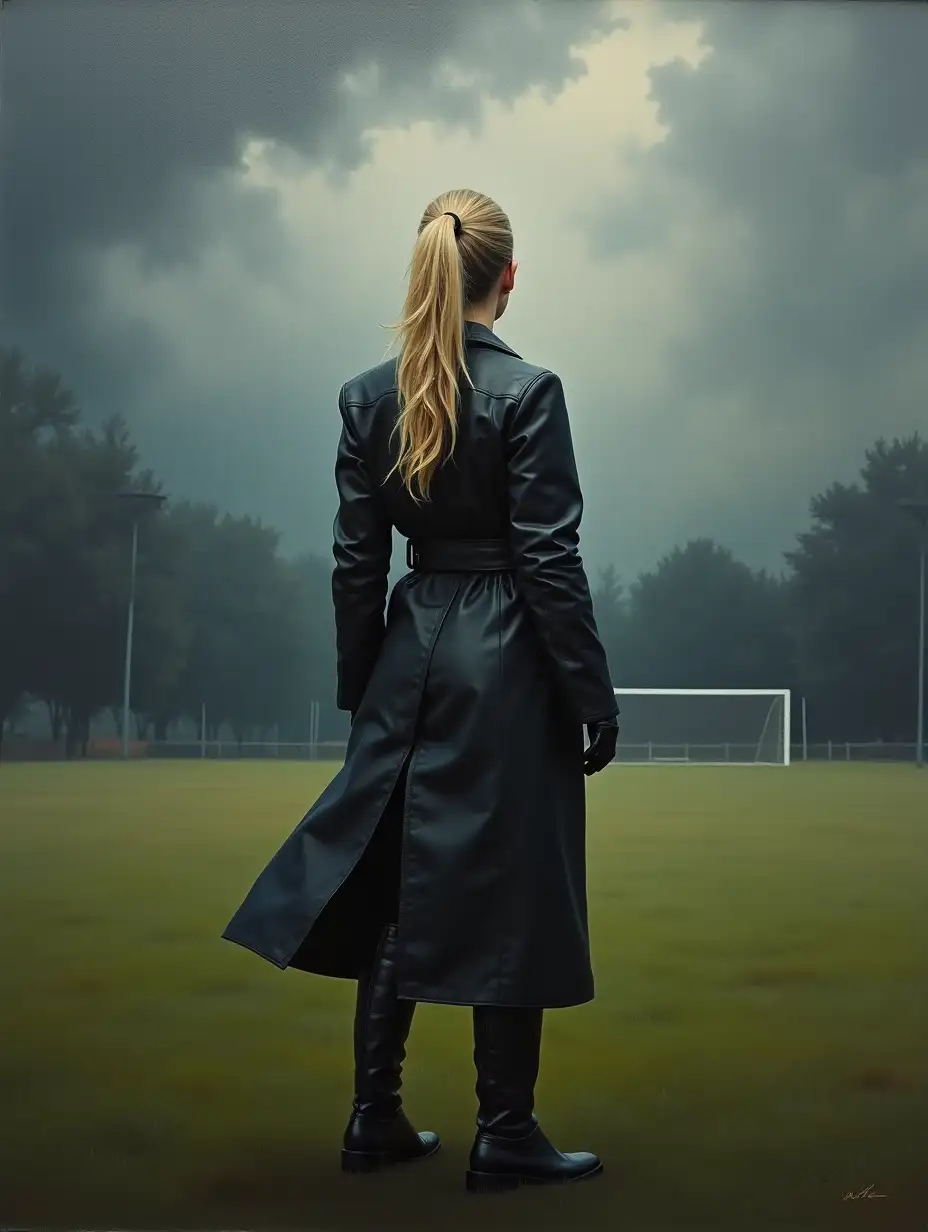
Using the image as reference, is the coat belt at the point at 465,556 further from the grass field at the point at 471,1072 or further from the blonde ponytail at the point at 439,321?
the grass field at the point at 471,1072

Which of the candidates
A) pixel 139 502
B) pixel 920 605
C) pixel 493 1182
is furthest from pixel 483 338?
pixel 139 502

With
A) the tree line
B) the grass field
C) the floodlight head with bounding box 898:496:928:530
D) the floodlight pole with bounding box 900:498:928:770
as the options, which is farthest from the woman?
the floodlight head with bounding box 898:496:928:530

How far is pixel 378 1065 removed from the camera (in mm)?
2510

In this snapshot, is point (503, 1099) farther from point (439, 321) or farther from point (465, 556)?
point (439, 321)

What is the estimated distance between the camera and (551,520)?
242 centimetres

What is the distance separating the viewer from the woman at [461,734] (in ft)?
7.93

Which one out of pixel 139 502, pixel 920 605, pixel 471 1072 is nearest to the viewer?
pixel 471 1072

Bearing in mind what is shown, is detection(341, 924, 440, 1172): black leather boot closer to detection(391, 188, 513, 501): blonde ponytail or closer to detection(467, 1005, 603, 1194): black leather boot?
detection(467, 1005, 603, 1194): black leather boot

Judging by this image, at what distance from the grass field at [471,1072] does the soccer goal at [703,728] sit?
15.6 m

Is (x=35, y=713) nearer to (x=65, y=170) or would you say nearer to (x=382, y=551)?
(x=65, y=170)

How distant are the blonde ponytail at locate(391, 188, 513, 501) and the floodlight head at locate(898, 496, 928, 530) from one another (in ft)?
65.1

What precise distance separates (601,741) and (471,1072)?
1181 millimetres

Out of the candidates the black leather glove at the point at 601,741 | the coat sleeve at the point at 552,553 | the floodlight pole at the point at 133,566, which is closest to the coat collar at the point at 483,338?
the coat sleeve at the point at 552,553

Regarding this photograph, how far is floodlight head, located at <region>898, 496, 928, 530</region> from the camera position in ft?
72.1
